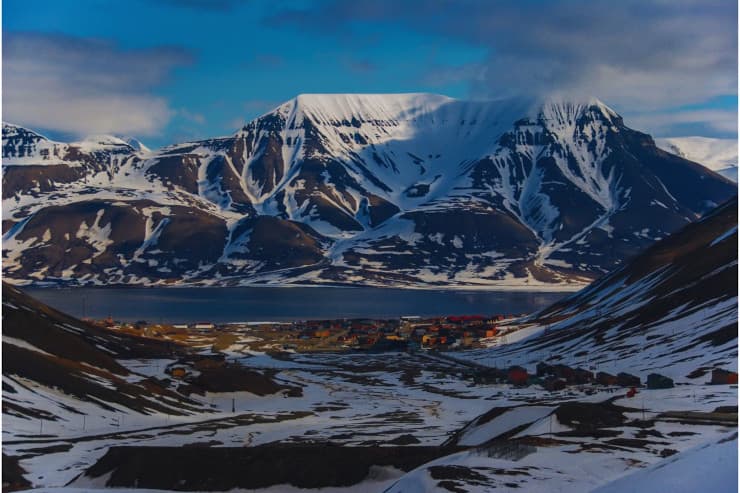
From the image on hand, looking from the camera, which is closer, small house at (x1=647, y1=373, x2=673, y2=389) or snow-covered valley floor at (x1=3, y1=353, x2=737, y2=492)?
snow-covered valley floor at (x1=3, y1=353, x2=737, y2=492)

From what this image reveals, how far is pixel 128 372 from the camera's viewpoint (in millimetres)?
115500

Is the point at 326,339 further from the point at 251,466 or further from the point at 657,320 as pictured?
the point at 251,466

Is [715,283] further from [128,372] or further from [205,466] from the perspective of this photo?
[205,466]

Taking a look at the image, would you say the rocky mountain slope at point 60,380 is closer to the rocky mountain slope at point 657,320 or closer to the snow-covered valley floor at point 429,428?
the snow-covered valley floor at point 429,428

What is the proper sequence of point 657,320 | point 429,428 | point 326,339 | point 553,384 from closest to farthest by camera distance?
1. point 429,428
2. point 553,384
3. point 657,320
4. point 326,339

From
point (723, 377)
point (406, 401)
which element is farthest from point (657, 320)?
point (723, 377)

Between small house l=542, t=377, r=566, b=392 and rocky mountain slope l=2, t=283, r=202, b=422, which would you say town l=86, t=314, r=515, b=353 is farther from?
small house l=542, t=377, r=566, b=392

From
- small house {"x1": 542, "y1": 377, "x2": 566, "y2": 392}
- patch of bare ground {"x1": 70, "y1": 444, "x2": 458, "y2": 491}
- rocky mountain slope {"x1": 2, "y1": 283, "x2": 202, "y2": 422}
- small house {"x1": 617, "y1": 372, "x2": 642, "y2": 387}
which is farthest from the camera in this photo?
small house {"x1": 542, "y1": 377, "x2": 566, "y2": 392}

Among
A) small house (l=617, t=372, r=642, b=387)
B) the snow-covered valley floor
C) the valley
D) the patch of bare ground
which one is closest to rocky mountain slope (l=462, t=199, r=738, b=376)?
the valley

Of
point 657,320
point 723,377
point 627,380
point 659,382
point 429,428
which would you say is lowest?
point 429,428

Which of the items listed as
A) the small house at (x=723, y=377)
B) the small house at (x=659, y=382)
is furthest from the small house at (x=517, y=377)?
the small house at (x=723, y=377)

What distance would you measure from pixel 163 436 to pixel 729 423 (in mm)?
41665

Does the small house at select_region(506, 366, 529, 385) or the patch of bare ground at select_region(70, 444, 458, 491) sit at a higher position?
the patch of bare ground at select_region(70, 444, 458, 491)

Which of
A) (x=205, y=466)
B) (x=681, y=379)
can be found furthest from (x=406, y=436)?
(x=681, y=379)
